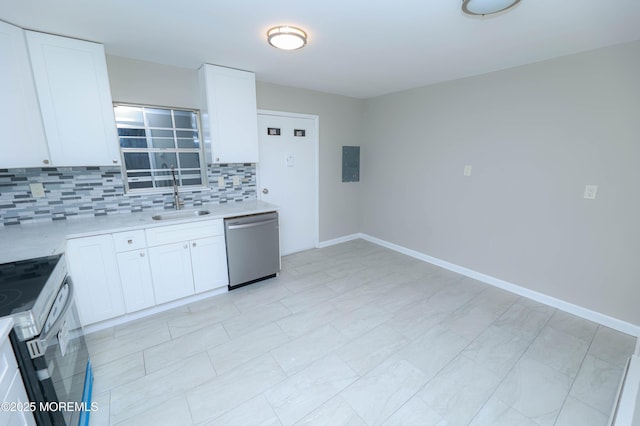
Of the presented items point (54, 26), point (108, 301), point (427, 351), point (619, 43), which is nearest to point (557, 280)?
point (427, 351)

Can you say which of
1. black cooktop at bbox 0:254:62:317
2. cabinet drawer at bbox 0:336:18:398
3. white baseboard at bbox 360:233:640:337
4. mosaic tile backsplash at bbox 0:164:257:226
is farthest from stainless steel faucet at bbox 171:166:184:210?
white baseboard at bbox 360:233:640:337

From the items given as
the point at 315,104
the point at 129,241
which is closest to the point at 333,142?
the point at 315,104

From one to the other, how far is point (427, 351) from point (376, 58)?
8.60 feet

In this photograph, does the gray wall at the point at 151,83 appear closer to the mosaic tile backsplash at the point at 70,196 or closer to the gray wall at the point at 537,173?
the mosaic tile backsplash at the point at 70,196

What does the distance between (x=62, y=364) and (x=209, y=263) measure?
57.1 inches

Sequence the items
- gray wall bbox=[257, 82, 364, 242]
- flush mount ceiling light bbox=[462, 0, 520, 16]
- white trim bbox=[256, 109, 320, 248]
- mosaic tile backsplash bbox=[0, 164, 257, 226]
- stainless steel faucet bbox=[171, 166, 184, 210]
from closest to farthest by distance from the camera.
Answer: flush mount ceiling light bbox=[462, 0, 520, 16] → mosaic tile backsplash bbox=[0, 164, 257, 226] → stainless steel faucet bbox=[171, 166, 184, 210] → white trim bbox=[256, 109, 320, 248] → gray wall bbox=[257, 82, 364, 242]

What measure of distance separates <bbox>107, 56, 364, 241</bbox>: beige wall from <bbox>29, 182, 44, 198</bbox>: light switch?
1.01 metres

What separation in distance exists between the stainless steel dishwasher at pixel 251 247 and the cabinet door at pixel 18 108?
155cm

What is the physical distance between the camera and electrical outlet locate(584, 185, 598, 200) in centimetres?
231

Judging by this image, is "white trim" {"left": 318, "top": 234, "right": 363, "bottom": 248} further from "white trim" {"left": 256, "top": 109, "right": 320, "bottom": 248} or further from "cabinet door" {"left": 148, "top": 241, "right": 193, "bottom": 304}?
"cabinet door" {"left": 148, "top": 241, "right": 193, "bottom": 304}

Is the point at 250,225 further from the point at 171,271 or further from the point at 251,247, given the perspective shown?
the point at 171,271

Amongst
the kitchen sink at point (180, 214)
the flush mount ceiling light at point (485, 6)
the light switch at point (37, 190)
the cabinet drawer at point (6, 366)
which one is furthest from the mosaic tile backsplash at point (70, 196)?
the flush mount ceiling light at point (485, 6)

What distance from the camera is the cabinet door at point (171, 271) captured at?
241cm

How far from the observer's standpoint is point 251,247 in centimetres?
291
